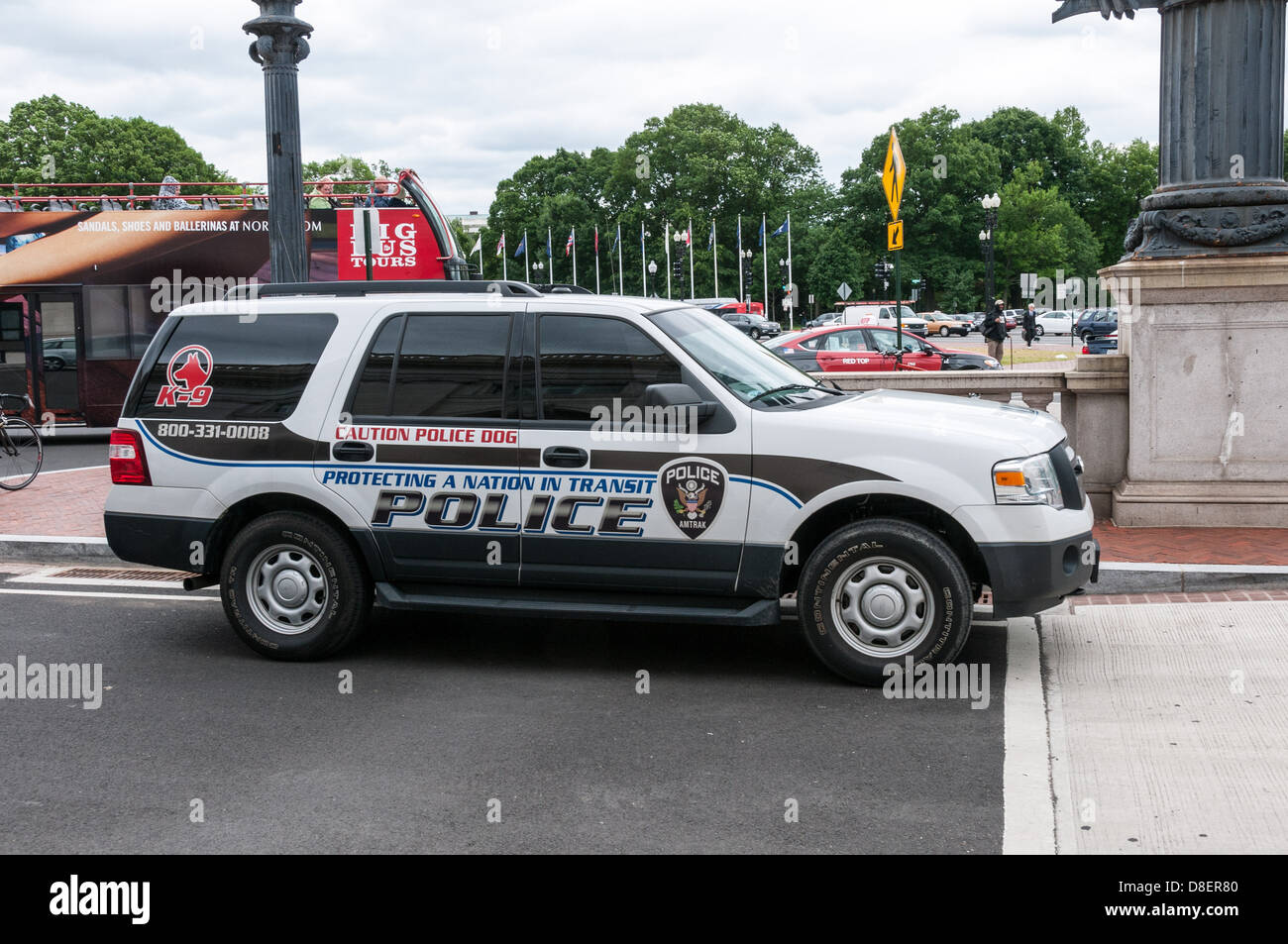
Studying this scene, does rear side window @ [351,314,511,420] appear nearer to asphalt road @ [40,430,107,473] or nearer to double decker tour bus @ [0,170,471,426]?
asphalt road @ [40,430,107,473]

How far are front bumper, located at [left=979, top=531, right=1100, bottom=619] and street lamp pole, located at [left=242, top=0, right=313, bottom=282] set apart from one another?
6459 mm

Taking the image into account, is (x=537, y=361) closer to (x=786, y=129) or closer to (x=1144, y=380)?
(x=1144, y=380)

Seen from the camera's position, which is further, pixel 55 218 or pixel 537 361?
pixel 55 218

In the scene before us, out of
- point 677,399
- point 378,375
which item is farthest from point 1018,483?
point 378,375

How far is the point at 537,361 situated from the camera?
646 cm

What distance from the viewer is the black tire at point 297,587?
663cm

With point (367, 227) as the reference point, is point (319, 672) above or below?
below

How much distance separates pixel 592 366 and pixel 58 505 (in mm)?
7612

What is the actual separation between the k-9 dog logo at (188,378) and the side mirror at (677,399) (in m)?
2.44

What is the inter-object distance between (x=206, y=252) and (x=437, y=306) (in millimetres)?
13717

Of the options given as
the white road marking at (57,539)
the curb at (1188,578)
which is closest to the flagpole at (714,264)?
the white road marking at (57,539)

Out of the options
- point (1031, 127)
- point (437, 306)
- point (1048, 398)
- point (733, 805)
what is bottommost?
point (733, 805)
